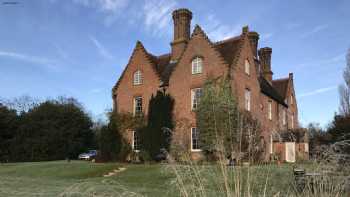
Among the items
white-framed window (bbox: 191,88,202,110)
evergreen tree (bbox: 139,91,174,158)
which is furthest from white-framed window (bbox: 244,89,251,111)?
evergreen tree (bbox: 139,91,174,158)

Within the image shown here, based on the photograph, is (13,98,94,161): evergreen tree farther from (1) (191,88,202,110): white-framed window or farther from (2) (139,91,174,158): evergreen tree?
(1) (191,88,202,110): white-framed window

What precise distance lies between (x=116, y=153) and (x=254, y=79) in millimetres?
12513

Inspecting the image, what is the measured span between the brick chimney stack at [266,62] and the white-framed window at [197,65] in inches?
Answer: 532

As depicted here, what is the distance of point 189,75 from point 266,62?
14.3m

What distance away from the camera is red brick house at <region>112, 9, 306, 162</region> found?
25.9 m

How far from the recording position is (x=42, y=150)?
142ft

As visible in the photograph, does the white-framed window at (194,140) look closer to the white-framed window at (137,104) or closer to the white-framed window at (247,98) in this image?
the white-framed window at (247,98)

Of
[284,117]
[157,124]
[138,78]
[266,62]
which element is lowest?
[157,124]

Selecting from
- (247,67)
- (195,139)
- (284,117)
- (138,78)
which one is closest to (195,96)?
(195,139)

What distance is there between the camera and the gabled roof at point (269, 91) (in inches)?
1254

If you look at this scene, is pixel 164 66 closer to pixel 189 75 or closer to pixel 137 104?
pixel 137 104

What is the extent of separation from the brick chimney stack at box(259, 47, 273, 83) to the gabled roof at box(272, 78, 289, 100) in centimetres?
152

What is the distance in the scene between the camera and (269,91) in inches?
1321

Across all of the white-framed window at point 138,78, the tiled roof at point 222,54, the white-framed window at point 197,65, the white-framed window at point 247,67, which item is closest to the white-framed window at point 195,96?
the white-framed window at point 197,65
